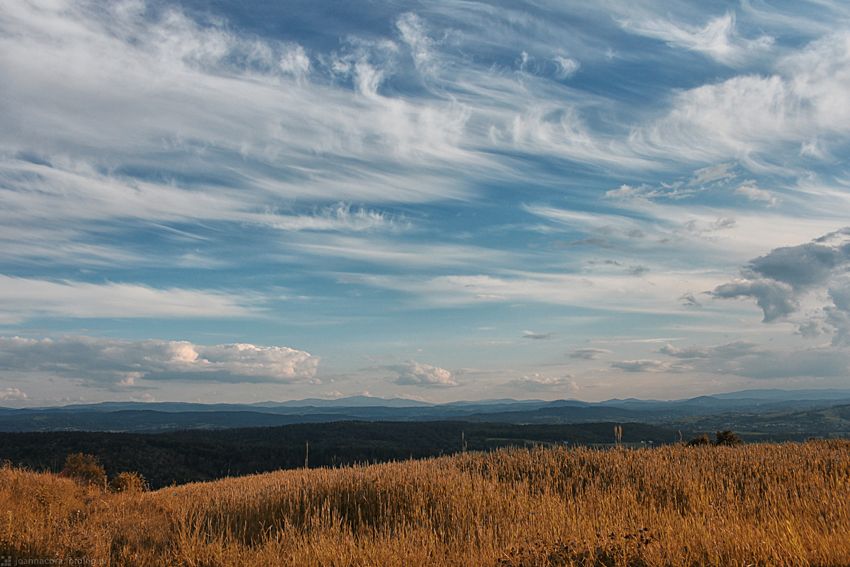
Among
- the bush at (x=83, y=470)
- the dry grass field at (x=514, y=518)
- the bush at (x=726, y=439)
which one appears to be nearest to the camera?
the dry grass field at (x=514, y=518)

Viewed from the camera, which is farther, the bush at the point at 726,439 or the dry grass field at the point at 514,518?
the bush at the point at 726,439

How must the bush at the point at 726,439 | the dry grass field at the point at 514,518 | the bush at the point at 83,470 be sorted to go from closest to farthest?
the dry grass field at the point at 514,518, the bush at the point at 726,439, the bush at the point at 83,470

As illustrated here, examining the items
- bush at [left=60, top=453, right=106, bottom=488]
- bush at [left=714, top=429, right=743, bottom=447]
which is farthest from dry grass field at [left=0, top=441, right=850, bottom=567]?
bush at [left=60, top=453, right=106, bottom=488]

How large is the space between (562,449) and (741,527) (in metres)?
7.97

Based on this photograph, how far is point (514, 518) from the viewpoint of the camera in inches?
346

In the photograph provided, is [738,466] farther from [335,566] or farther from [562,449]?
[335,566]

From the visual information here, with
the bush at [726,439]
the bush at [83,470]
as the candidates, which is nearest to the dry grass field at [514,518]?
the bush at [726,439]

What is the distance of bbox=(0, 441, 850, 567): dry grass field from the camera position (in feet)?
21.5

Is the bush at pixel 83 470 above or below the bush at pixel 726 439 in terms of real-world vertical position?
below

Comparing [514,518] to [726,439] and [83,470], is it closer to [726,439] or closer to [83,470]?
[726,439]

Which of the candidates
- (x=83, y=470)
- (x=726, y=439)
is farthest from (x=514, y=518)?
(x=83, y=470)

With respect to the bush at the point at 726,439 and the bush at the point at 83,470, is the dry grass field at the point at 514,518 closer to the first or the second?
the bush at the point at 726,439

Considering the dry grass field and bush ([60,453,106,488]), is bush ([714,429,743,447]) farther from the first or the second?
bush ([60,453,106,488])

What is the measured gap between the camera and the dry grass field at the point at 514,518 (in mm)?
6566
